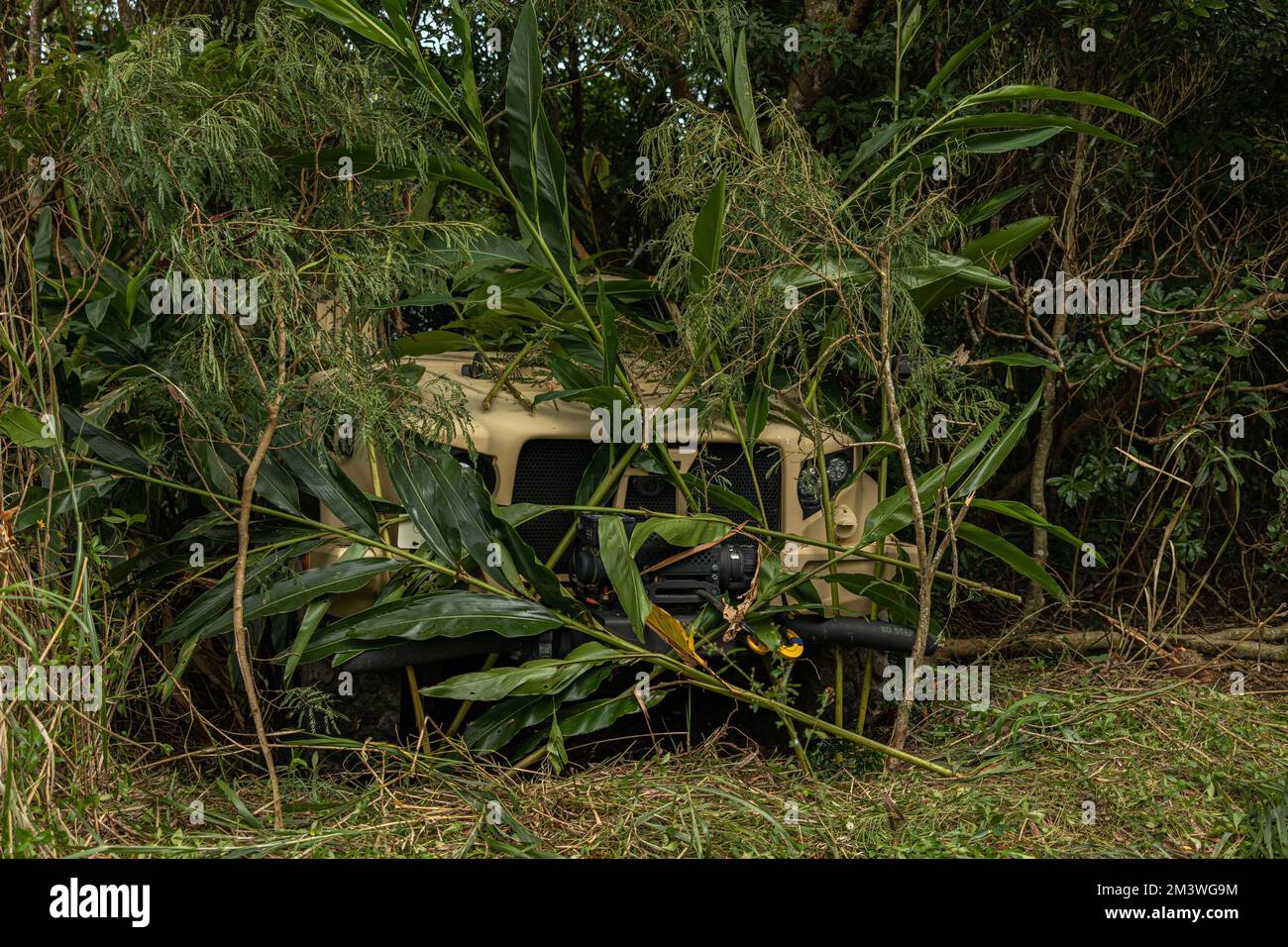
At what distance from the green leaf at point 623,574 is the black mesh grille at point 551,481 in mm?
463

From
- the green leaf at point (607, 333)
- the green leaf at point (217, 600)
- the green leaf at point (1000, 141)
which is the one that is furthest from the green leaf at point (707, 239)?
the green leaf at point (217, 600)

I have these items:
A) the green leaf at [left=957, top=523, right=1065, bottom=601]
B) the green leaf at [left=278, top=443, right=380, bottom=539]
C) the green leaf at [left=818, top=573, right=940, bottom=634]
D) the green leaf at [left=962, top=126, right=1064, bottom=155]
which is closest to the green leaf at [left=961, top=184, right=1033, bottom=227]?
the green leaf at [left=962, top=126, right=1064, bottom=155]

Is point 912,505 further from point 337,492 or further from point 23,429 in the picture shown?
point 23,429

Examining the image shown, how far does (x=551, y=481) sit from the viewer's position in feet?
14.3

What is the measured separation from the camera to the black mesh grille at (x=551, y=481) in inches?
170

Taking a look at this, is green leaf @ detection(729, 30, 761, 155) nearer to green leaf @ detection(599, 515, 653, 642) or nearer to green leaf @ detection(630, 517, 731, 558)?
green leaf @ detection(630, 517, 731, 558)

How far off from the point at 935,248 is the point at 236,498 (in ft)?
8.53

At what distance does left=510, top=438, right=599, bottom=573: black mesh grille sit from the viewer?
432 cm

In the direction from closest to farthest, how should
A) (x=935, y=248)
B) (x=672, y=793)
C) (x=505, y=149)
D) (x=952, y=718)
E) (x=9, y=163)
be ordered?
1. (x=672, y=793)
2. (x=9, y=163)
3. (x=935, y=248)
4. (x=952, y=718)
5. (x=505, y=149)
